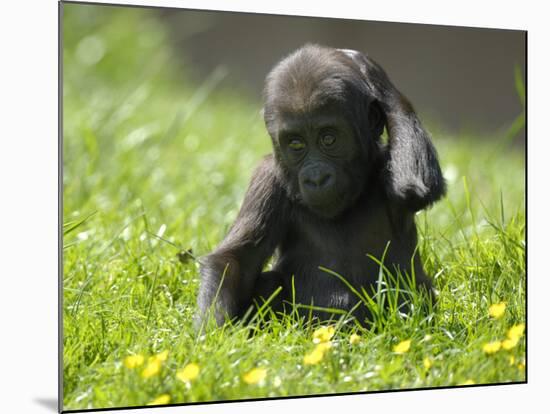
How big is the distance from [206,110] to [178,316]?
519 centimetres

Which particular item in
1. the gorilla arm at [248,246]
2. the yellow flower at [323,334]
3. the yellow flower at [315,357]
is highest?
the gorilla arm at [248,246]

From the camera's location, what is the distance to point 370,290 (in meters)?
4.74

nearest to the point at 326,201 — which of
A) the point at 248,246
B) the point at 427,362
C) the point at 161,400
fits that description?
the point at 248,246

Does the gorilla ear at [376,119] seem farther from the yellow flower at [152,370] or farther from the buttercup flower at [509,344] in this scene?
the yellow flower at [152,370]

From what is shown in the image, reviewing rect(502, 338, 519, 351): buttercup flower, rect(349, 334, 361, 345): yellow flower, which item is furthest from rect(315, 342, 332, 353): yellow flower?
rect(502, 338, 519, 351): buttercup flower

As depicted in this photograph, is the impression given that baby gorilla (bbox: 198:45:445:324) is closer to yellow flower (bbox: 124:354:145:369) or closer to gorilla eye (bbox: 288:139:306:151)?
gorilla eye (bbox: 288:139:306:151)

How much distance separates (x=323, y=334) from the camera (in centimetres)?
427

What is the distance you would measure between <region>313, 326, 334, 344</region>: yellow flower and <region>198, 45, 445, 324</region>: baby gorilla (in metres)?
0.35

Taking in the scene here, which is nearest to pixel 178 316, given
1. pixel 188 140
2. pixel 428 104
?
pixel 188 140

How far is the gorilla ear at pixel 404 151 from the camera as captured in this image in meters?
4.48

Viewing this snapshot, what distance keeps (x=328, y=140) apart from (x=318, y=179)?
0.21 meters

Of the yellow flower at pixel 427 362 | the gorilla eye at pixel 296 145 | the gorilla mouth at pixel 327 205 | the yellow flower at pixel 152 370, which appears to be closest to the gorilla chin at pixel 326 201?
the gorilla mouth at pixel 327 205

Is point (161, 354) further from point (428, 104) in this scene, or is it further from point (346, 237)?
point (428, 104)

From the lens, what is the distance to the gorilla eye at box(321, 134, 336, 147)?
4.50 meters
